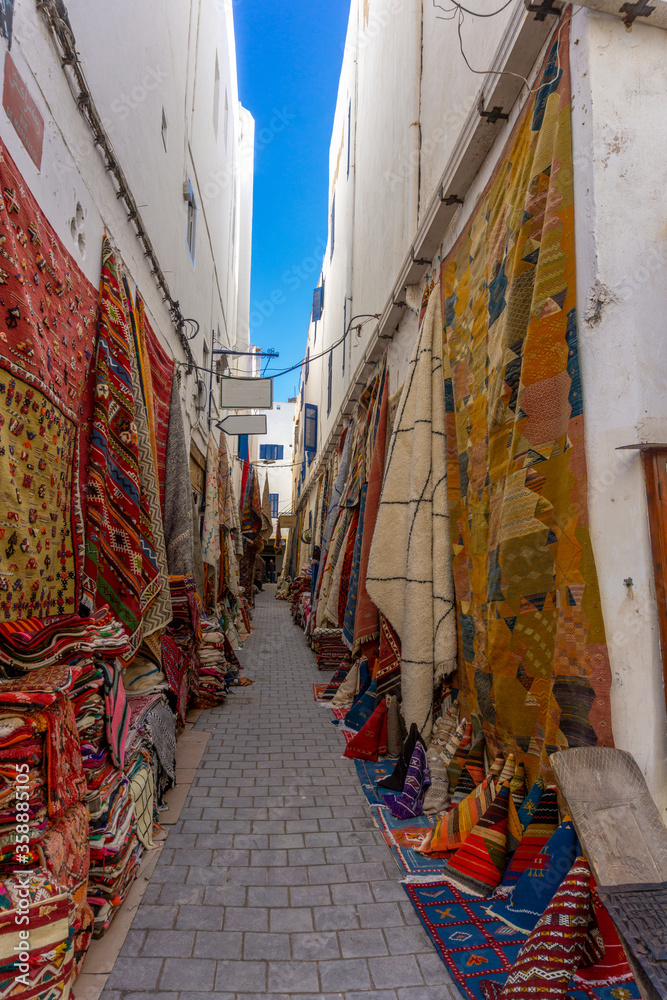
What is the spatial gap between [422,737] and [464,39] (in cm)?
Result: 397

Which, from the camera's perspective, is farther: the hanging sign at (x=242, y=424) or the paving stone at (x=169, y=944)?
the hanging sign at (x=242, y=424)

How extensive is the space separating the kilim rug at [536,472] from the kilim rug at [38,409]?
1.77 metres

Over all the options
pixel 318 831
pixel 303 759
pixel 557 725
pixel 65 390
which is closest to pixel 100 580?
pixel 65 390

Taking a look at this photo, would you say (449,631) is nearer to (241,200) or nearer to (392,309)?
(392,309)

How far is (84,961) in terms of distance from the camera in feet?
5.76

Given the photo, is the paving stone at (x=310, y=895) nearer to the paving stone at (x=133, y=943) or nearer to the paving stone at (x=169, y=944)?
the paving stone at (x=169, y=944)

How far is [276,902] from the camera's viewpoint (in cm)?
212

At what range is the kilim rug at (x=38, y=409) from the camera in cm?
186

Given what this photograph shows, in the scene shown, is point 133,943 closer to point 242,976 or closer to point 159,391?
point 242,976

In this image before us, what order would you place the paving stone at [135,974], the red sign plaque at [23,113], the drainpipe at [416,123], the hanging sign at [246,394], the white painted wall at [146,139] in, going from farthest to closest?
the hanging sign at [246,394] < the drainpipe at [416,123] < the white painted wall at [146,139] < the red sign plaque at [23,113] < the paving stone at [135,974]

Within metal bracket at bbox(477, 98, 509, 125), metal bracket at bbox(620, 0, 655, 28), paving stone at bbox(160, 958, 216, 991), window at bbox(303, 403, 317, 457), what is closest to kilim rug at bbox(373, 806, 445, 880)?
paving stone at bbox(160, 958, 216, 991)

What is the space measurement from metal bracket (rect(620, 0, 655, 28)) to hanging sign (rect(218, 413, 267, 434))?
631 centimetres

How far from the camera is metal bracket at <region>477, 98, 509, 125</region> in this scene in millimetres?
2754

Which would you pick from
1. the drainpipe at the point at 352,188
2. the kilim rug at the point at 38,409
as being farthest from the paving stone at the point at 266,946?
the drainpipe at the point at 352,188
